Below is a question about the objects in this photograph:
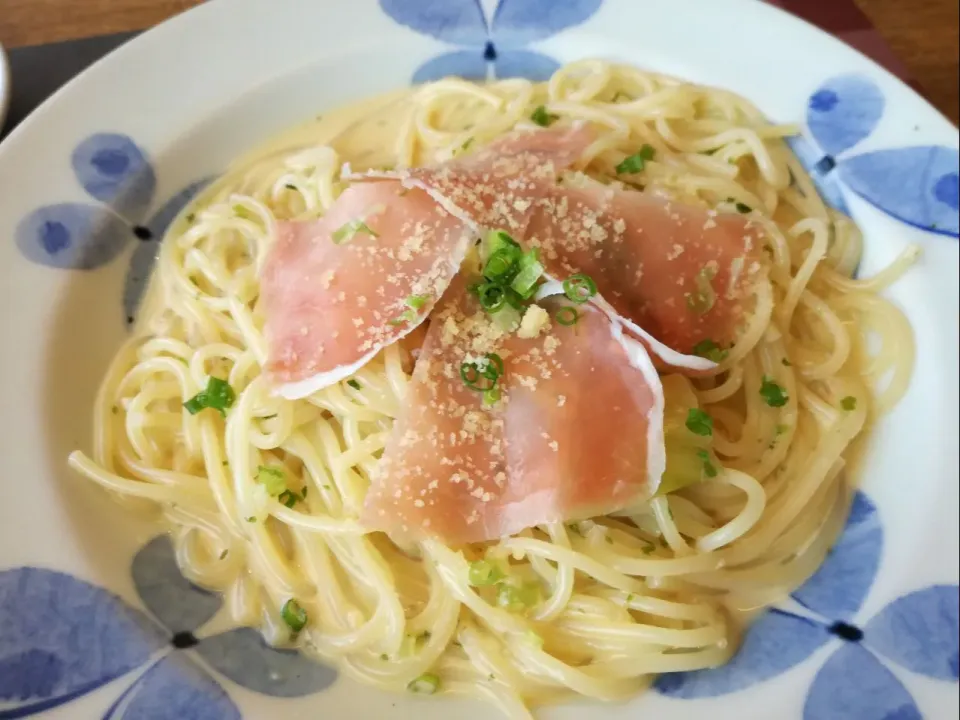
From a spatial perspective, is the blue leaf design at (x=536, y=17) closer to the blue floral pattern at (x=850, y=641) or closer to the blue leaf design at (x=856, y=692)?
the blue floral pattern at (x=850, y=641)

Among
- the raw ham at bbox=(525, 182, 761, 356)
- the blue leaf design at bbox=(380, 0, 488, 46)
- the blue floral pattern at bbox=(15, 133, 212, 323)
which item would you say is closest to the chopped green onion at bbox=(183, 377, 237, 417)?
the blue floral pattern at bbox=(15, 133, 212, 323)

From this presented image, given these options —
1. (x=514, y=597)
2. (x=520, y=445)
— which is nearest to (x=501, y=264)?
(x=520, y=445)

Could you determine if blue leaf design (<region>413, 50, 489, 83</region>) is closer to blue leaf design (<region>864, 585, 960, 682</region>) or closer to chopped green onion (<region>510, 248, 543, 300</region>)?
chopped green onion (<region>510, 248, 543, 300</region>)

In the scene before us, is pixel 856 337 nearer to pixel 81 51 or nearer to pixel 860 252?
pixel 860 252

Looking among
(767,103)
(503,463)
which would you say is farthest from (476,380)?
(767,103)

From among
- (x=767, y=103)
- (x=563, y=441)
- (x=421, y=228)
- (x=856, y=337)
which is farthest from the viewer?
(x=767, y=103)

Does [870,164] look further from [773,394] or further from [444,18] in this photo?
[444,18]

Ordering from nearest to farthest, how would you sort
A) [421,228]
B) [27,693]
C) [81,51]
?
[27,693], [421,228], [81,51]
